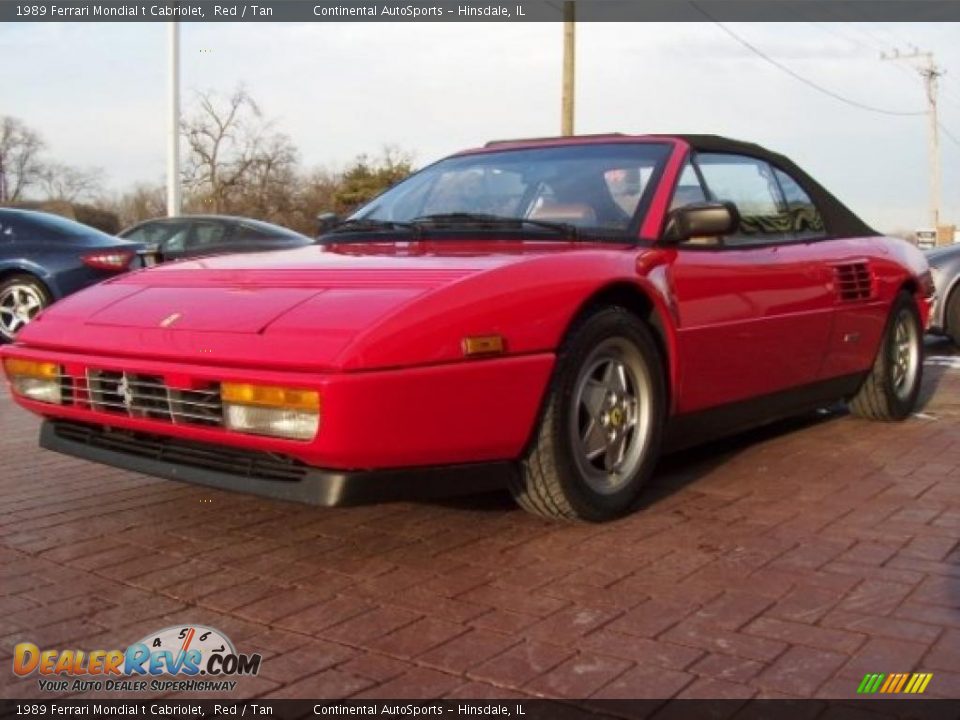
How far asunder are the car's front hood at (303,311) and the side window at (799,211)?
1.75 m

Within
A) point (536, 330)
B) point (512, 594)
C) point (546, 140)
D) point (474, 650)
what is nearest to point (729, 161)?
point (546, 140)

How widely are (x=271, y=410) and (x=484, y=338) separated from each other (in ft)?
2.06

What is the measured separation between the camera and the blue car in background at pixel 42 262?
28.0ft

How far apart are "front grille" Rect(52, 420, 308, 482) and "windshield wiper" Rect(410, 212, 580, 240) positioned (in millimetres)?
1380

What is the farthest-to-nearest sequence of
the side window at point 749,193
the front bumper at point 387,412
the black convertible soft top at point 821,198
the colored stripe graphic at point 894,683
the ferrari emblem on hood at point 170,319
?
1. the black convertible soft top at point 821,198
2. the side window at point 749,193
3. the ferrari emblem on hood at point 170,319
4. the front bumper at point 387,412
5. the colored stripe graphic at point 894,683

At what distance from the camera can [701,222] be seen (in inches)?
142

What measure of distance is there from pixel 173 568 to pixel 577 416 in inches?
52.3

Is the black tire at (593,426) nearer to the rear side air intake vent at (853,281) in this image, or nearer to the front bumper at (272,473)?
the front bumper at (272,473)

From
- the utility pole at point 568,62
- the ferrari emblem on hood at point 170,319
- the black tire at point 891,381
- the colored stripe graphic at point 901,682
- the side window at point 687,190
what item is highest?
the utility pole at point 568,62

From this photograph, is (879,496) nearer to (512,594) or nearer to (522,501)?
(522,501)

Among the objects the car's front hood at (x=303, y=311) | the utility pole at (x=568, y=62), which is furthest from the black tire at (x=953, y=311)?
the utility pole at (x=568, y=62)

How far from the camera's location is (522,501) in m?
3.28

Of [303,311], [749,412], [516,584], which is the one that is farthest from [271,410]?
[749,412]

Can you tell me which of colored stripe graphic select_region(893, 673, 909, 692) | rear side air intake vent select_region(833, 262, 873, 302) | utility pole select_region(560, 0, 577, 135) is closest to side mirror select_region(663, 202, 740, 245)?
rear side air intake vent select_region(833, 262, 873, 302)
